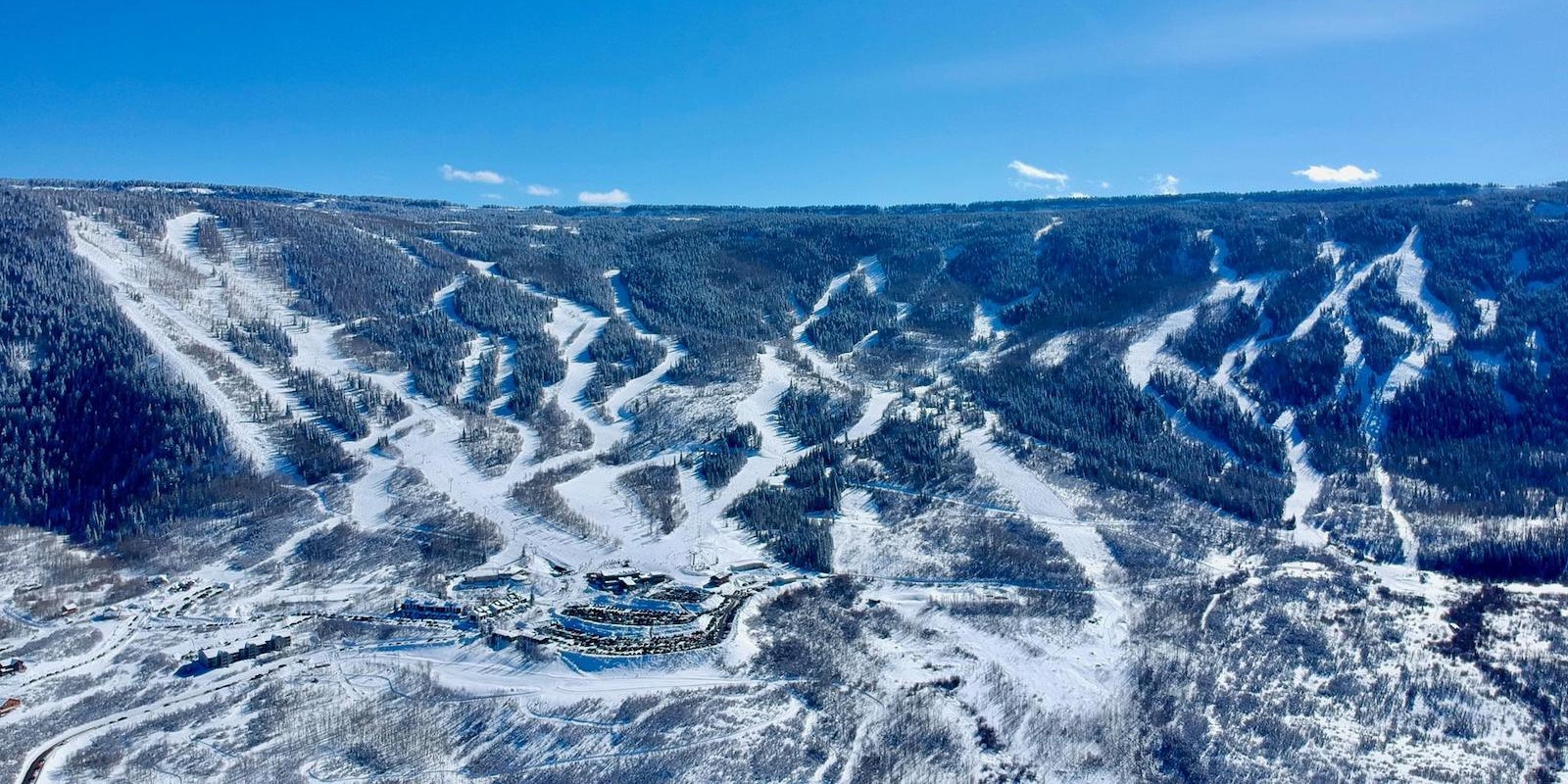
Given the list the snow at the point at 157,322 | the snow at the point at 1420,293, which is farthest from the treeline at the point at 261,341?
the snow at the point at 1420,293

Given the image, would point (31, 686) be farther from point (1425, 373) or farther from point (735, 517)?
point (1425, 373)

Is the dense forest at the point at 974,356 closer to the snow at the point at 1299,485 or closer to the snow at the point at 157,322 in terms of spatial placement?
the snow at the point at 1299,485

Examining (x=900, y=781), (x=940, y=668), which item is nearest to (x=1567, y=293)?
(x=940, y=668)

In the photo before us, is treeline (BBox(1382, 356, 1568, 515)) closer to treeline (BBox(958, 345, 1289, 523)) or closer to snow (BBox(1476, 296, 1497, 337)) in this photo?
snow (BBox(1476, 296, 1497, 337))

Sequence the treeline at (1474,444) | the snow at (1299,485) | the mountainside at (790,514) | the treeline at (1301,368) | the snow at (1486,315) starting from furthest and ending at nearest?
the snow at (1486,315), the treeline at (1301,368), the treeline at (1474,444), the snow at (1299,485), the mountainside at (790,514)

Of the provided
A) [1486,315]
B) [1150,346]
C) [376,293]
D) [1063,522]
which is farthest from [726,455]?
[1486,315]

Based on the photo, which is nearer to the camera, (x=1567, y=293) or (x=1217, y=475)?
(x=1217, y=475)

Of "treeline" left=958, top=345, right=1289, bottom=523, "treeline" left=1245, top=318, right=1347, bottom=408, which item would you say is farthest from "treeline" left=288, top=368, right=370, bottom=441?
"treeline" left=1245, top=318, right=1347, bottom=408
